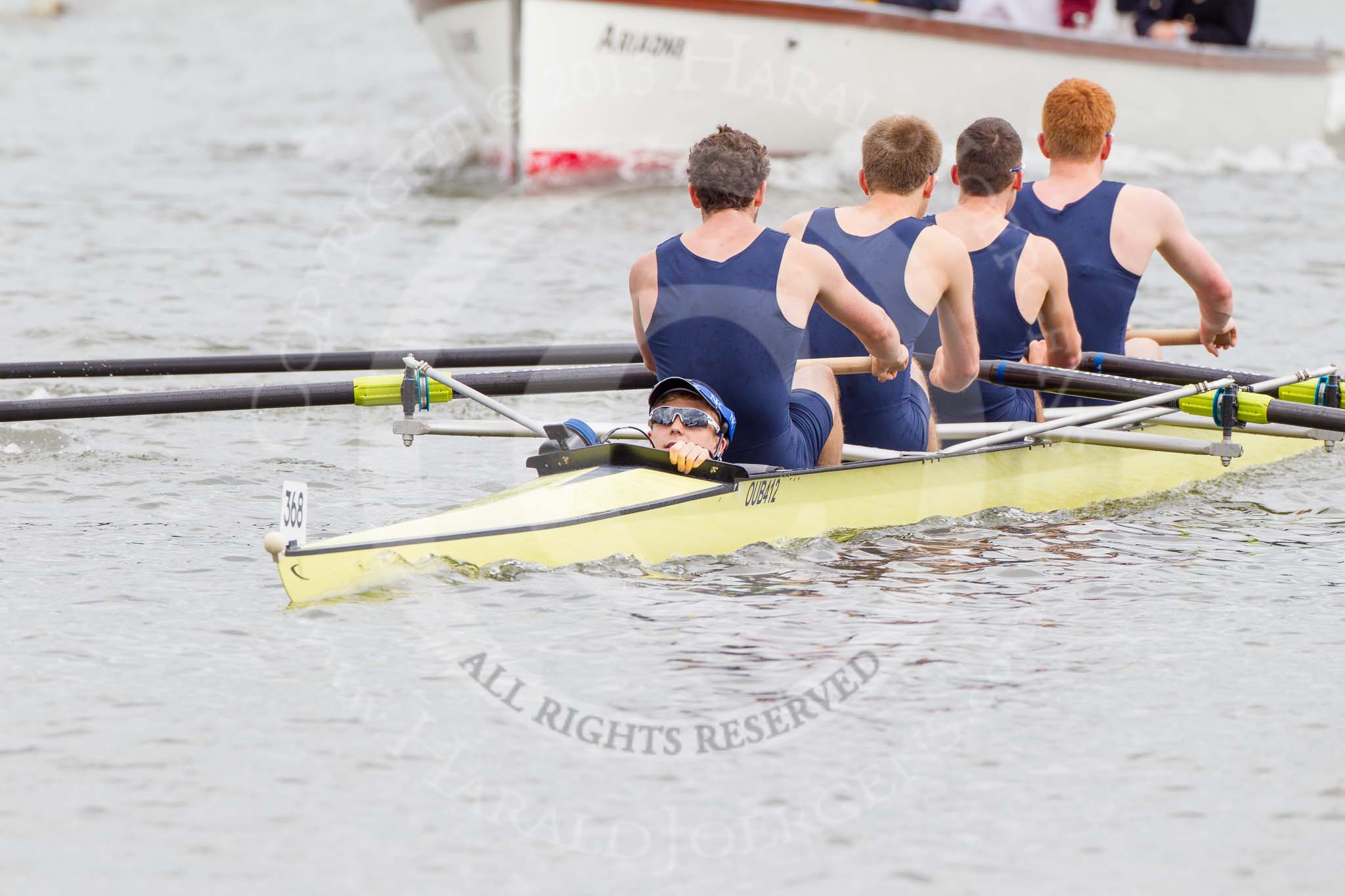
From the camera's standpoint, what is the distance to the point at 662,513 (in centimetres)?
602

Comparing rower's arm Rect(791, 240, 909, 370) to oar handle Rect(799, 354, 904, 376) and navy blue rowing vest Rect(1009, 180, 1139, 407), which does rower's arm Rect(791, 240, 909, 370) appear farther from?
navy blue rowing vest Rect(1009, 180, 1139, 407)

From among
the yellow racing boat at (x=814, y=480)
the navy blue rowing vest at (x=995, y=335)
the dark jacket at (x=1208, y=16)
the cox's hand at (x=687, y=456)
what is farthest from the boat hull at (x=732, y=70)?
the cox's hand at (x=687, y=456)

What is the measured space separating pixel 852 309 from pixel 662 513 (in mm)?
1010

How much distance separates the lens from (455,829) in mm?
4477

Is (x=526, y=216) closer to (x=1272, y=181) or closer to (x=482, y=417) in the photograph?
(x=482, y=417)

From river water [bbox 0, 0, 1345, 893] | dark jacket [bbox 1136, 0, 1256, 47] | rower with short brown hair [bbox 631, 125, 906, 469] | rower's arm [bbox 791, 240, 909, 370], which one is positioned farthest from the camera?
dark jacket [bbox 1136, 0, 1256, 47]

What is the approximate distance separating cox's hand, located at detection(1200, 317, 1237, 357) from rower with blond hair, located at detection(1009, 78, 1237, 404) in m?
0.04

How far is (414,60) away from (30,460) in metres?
22.3

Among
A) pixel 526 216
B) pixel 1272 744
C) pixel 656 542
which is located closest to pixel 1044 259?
pixel 656 542

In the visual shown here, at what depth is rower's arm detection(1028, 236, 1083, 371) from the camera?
23.6ft

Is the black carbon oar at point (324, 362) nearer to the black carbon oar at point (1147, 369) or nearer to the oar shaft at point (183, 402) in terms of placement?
the oar shaft at point (183, 402)

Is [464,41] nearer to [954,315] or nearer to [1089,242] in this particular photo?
[1089,242]

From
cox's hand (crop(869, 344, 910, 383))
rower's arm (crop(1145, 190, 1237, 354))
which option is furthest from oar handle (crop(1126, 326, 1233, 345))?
cox's hand (crop(869, 344, 910, 383))

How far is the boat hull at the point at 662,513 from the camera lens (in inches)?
219
